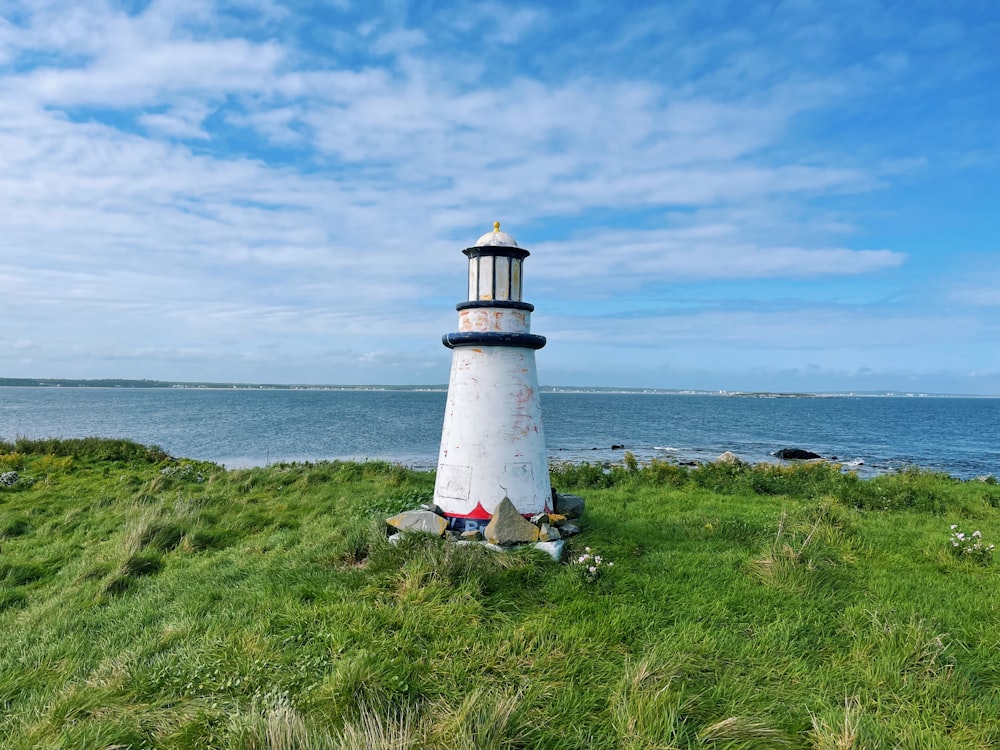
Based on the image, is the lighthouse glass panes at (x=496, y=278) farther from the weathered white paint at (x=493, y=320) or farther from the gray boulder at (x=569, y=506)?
the gray boulder at (x=569, y=506)

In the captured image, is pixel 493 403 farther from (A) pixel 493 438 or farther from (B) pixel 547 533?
(B) pixel 547 533

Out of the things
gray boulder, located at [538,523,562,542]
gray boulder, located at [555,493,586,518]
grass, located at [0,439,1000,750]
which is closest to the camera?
grass, located at [0,439,1000,750]

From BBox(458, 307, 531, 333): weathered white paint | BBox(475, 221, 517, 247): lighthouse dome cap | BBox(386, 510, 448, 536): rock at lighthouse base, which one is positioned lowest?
BBox(386, 510, 448, 536): rock at lighthouse base

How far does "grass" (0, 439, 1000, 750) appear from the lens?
10.9 ft

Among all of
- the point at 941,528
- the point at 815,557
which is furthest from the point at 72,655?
the point at 941,528

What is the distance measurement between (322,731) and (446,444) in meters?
3.76

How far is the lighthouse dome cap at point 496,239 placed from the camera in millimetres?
6461

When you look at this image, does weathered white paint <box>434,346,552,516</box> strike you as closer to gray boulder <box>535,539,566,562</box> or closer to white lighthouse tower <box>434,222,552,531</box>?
white lighthouse tower <box>434,222,552,531</box>

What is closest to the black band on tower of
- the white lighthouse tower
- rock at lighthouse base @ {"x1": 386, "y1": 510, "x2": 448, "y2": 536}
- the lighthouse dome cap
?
the white lighthouse tower

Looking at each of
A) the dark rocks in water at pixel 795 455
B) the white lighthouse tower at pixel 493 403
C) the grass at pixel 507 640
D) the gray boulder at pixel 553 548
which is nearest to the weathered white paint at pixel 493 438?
the white lighthouse tower at pixel 493 403

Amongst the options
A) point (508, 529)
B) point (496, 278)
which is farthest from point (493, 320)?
point (508, 529)

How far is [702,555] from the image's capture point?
6344mm

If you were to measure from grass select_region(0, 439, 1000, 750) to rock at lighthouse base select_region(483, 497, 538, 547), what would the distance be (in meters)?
0.45

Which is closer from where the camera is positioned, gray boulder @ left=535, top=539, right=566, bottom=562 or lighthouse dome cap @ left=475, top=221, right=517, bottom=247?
gray boulder @ left=535, top=539, right=566, bottom=562
